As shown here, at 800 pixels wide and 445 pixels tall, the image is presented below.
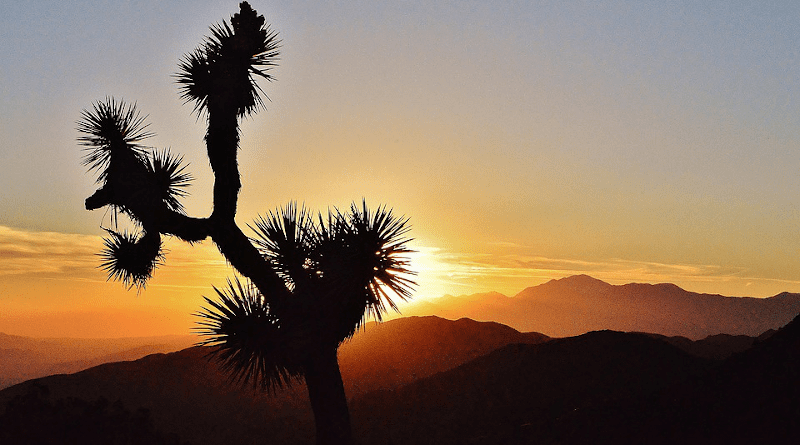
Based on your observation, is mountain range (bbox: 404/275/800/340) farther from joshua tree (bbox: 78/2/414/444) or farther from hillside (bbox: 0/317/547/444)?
joshua tree (bbox: 78/2/414/444)

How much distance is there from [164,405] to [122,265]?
950 centimetres

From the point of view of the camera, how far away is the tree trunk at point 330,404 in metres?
10.6

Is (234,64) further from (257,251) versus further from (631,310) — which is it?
(631,310)

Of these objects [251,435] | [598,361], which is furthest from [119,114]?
[598,361]

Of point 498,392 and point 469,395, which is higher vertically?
point 498,392

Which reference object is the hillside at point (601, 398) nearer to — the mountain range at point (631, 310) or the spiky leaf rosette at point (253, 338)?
the spiky leaf rosette at point (253, 338)

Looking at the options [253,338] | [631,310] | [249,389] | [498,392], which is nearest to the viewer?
[253,338]

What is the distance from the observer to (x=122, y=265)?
480 inches

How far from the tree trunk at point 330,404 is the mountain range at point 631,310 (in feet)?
251

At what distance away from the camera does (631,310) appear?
339 feet

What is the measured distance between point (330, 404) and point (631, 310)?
103226 millimetres

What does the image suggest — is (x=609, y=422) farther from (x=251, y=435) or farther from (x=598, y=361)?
(x=251, y=435)

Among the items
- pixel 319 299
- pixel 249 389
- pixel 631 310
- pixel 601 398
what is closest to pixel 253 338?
pixel 319 299

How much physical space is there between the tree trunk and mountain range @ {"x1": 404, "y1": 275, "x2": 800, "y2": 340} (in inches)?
3014
